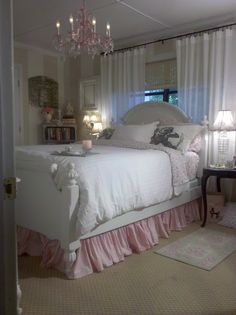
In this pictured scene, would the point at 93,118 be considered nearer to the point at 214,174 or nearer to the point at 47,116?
the point at 47,116

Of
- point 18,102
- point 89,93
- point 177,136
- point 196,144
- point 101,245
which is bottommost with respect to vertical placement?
point 101,245

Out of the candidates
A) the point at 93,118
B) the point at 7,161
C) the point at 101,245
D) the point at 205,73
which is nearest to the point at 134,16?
the point at 205,73

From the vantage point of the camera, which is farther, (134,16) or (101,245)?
(134,16)

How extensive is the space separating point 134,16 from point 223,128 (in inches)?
73.2

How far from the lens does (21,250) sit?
259cm

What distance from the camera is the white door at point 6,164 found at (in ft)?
3.12

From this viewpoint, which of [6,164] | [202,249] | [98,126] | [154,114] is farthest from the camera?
[98,126]

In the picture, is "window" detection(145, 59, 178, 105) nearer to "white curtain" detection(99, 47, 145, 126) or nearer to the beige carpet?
"white curtain" detection(99, 47, 145, 126)

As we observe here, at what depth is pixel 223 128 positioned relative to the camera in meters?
3.62

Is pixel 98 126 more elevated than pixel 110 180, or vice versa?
pixel 98 126

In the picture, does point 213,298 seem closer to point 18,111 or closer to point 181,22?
point 181,22

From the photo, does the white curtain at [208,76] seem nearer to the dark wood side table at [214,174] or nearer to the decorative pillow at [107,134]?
the dark wood side table at [214,174]

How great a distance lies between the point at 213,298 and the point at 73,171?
1.29 m

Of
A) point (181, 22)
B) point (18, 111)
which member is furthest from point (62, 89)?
point (181, 22)
